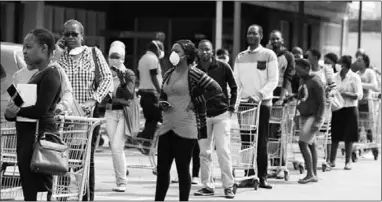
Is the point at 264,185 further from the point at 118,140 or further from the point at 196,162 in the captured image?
the point at 118,140

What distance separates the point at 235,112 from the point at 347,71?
18.2 ft

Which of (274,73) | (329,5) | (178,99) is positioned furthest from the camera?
(329,5)

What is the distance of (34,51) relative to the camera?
7.96 metres

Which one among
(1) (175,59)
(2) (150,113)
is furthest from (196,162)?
(1) (175,59)

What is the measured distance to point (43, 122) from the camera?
7836 millimetres

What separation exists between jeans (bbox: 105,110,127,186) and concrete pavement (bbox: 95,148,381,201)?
264mm

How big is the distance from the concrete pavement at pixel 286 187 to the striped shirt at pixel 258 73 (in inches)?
54.0

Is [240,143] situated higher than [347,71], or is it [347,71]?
[347,71]

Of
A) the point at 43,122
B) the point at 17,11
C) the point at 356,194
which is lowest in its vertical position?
the point at 356,194

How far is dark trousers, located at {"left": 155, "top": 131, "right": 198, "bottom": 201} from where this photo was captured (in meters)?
9.88

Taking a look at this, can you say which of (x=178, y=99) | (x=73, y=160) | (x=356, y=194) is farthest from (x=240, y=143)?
(x=73, y=160)

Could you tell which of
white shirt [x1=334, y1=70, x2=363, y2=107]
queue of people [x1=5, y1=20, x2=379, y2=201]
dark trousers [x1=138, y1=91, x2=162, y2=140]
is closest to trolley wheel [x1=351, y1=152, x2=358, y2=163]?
queue of people [x1=5, y1=20, x2=379, y2=201]

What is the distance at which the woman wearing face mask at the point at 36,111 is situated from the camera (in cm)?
777

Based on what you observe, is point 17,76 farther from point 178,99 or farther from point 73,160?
point 178,99
